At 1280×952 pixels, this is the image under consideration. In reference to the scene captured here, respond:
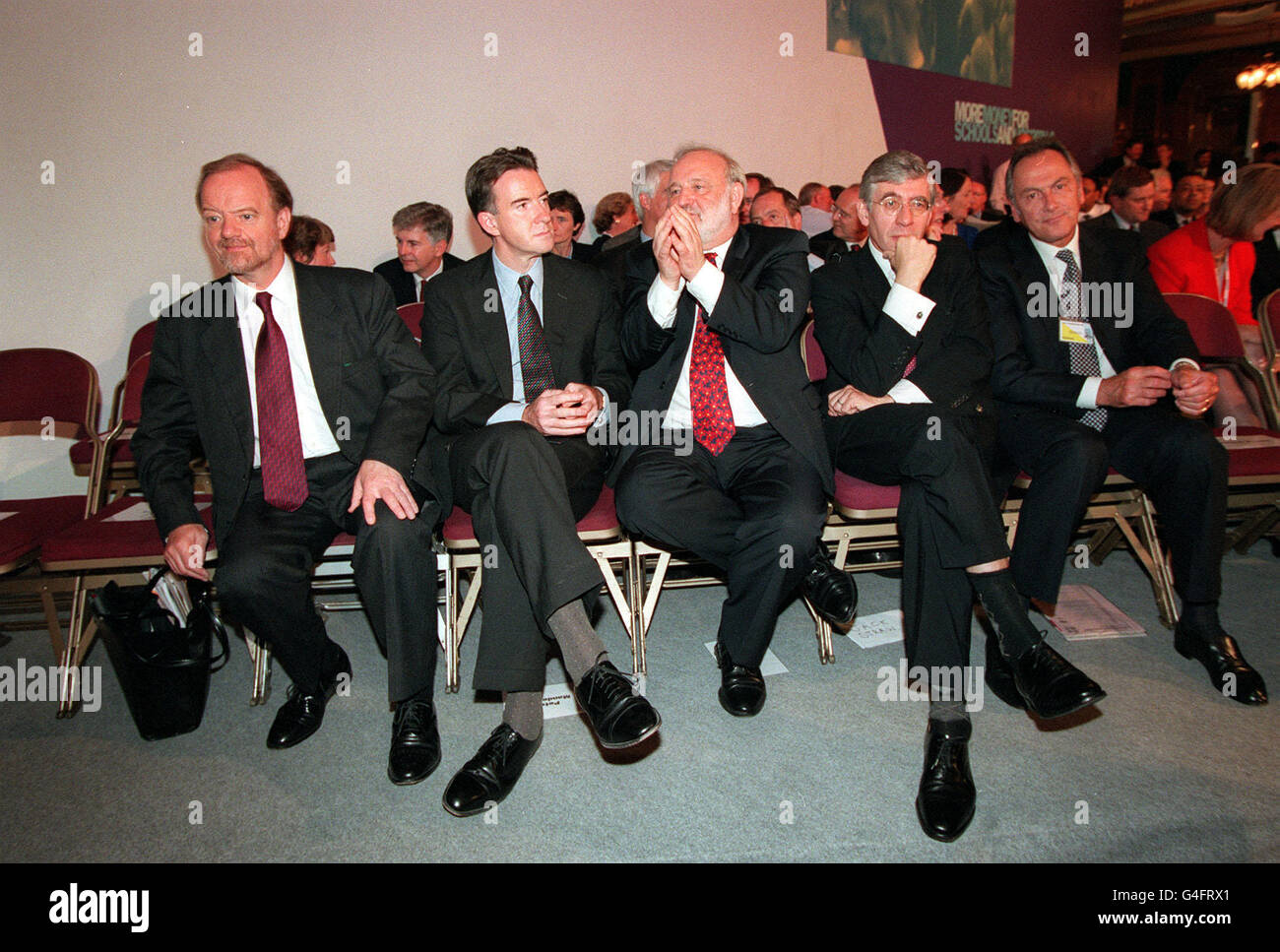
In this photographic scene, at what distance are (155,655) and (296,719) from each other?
459 mm

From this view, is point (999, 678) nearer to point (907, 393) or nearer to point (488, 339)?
point (907, 393)

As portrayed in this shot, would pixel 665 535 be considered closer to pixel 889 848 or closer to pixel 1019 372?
pixel 889 848

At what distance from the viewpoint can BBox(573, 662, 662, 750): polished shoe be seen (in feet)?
5.91

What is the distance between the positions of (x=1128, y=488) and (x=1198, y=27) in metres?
15.5

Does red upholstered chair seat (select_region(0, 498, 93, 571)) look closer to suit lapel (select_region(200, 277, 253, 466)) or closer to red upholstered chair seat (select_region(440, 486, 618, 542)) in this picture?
suit lapel (select_region(200, 277, 253, 466))

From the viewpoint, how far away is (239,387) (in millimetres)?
2389

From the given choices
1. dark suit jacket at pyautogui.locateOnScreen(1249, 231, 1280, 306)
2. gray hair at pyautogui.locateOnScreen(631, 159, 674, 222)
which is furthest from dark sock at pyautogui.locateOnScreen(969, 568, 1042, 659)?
dark suit jacket at pyautogui.locateOnScreen(1249, 231, 1280, 306)

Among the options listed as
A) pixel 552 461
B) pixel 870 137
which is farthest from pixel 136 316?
pixel 870 137

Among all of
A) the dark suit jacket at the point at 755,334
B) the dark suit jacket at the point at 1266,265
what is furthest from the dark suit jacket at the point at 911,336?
the dark suit jacket at the point at 1266,265

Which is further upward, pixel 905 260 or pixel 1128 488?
pixel 905 260

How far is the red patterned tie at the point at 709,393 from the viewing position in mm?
2543

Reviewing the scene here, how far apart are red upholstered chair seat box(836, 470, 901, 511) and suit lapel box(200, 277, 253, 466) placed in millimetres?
1860

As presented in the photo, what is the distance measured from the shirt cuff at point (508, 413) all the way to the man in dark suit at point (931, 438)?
1.04 metres

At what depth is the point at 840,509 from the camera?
2453mm
